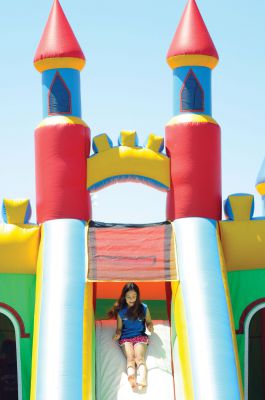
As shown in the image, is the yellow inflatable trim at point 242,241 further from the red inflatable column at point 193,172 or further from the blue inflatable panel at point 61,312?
the blue inflatable panel at point 61,312

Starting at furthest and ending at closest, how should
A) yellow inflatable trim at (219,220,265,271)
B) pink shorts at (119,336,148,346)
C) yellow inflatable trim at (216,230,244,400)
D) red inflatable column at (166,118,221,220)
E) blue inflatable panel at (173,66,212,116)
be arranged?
blue inflatable panel at (173,66,212,116), red inflatable column at (166,118,221,220), yellow inflatable trim at (219,220,265,271), pink shorts at (119,336,148,346), yellow inflatable trim at (216,230,244,400)

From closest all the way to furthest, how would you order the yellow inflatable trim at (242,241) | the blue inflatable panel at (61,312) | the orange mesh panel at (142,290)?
the blue inflatable panel at (61,312), the yellow inflatable trim at (242,241), the orange mesh panel at (142,290)

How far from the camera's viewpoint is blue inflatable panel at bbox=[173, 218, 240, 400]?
8320mm

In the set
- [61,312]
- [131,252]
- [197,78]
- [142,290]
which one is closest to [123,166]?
[131,252]

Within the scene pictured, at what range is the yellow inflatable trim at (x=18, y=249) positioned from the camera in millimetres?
9523

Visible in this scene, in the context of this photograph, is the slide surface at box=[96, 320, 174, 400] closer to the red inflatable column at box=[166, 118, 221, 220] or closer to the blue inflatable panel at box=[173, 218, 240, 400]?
the blue inflatable panel at box=[173, 218, 240, 400]

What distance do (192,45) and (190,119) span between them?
0.84 m

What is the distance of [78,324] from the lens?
873 centimetres

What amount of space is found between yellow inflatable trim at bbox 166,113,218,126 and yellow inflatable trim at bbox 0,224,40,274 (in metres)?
1.96

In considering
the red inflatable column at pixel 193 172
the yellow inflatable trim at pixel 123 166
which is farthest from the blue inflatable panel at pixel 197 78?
the yellow inflatable trim at pixel 123 166

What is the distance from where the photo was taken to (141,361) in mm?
8922

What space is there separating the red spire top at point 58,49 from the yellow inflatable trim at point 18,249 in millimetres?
1878

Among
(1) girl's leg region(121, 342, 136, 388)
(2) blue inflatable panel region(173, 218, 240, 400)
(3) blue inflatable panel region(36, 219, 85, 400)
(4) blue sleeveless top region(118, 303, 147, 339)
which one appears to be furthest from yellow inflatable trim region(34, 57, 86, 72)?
(1) girl's leg region(121, 342, 136, 388)

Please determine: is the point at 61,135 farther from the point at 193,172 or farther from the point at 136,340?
the point at 136,340
